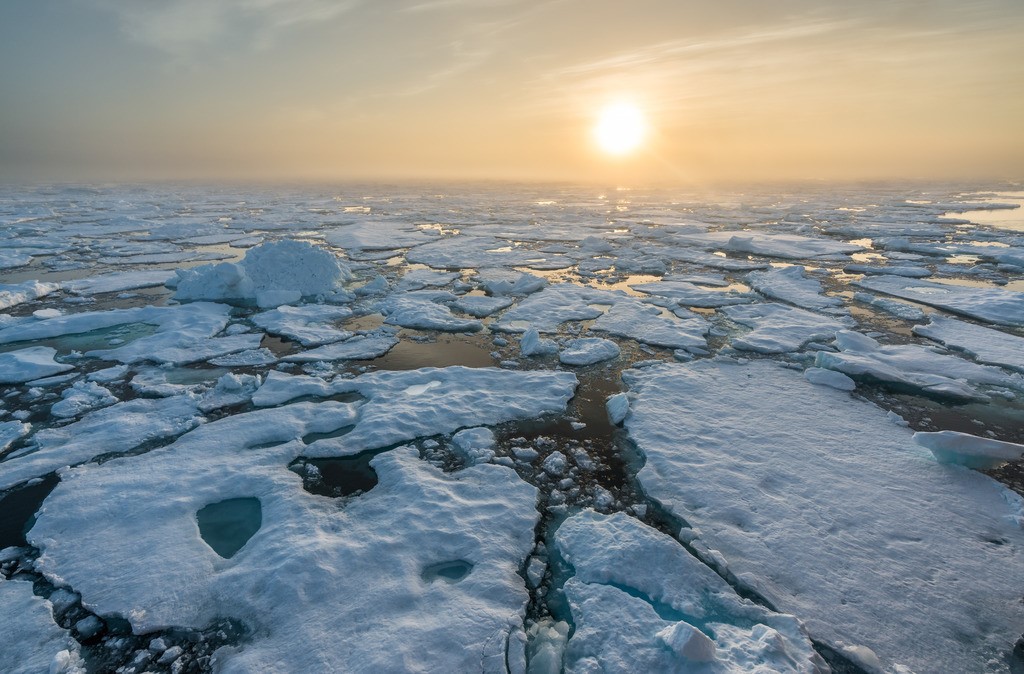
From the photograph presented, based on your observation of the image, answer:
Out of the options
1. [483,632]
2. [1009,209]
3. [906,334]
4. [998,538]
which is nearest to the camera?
[483,632]

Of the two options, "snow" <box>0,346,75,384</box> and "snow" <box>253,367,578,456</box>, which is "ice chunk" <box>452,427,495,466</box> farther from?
"snow" <box>0,346,75,384</box>

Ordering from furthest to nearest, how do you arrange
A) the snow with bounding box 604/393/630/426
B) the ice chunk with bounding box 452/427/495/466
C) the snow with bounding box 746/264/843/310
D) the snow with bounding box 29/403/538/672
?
the snow with bounding box 746/264/843/310 < the snow with bounding box 604/393/630/426 < the ice chunk with bounding box 452/427/495/466 < the snow with bounding box 29/403/538/672

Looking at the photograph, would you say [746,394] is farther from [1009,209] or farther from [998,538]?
[1009,209]

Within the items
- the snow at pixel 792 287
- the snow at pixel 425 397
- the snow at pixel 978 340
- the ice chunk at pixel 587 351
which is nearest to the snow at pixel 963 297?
the snow at pixel 978 340

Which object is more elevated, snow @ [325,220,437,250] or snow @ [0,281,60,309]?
snow @ [325,220,437,250]

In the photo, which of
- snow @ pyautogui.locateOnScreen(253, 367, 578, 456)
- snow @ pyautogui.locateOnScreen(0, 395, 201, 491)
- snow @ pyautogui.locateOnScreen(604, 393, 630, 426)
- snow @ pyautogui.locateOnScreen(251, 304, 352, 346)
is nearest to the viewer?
snow @ pyautogui.locateOnScreen(0, 395, 201, 491)

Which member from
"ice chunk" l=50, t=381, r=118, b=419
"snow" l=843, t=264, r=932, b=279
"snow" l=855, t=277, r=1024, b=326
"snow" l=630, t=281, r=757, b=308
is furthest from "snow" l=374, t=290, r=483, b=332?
"snow" l=843, t=264, r=932, b=279

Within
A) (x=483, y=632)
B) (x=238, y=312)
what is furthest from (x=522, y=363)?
(x=238, y=312)
